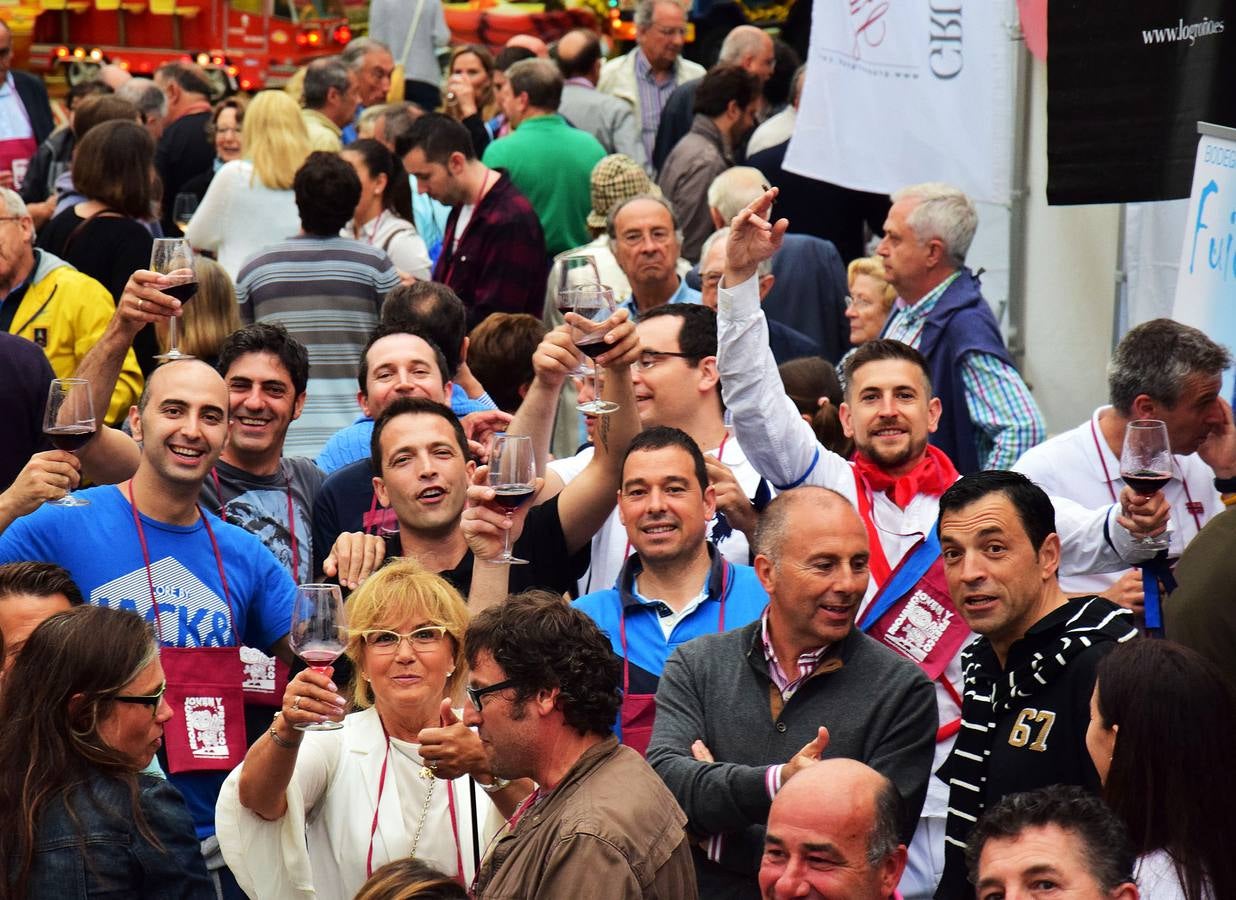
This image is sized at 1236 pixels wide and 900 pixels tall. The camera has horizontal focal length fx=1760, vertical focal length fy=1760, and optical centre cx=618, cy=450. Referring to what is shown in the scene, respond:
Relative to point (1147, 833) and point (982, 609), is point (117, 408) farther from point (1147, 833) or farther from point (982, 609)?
point (1147, 833)

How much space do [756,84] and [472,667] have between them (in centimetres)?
726

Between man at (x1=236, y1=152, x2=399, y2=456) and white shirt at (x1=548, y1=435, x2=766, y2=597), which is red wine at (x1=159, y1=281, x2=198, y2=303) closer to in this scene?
white shirt at (x1=548, y1=435, x2=766, y2=597)

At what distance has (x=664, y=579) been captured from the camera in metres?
4.66

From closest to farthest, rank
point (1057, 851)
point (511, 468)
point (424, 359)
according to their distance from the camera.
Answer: point (1057, 851), point (511, 468), point (424, 359)

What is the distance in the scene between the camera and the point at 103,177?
309 inches

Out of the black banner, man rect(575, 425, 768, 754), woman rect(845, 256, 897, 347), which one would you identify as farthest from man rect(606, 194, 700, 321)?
man rect(575, 425, 768, 754)

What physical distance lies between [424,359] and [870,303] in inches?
98.6

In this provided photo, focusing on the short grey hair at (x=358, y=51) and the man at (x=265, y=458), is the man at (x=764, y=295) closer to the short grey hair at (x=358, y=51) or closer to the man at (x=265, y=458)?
the man at (x=265, y=458)

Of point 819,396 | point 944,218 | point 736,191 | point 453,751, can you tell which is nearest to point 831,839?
point 453,751

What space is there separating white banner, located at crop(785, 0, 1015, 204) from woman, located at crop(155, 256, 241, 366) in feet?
9.96

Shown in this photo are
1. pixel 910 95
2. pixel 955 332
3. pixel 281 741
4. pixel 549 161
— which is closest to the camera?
pixel 281 741

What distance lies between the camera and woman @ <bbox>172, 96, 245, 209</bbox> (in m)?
10.9

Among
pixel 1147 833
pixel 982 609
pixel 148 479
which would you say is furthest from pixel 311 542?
pixel 1147 833

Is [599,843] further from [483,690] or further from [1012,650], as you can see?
[1012,650]
